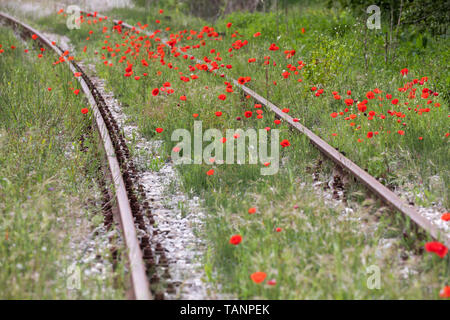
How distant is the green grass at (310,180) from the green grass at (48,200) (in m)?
0.80

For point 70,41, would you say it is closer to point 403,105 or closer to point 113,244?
point 403,105

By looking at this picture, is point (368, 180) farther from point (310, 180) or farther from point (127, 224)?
point (127, 224)

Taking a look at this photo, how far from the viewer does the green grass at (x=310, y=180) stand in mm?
2977

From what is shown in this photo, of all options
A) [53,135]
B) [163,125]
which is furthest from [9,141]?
[163,125]

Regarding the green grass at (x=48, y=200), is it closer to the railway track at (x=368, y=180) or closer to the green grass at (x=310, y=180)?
the green grass at (x=310, y=180)

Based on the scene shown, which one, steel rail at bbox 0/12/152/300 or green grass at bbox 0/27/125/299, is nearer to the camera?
steel rail at bbox 0/12/152/300

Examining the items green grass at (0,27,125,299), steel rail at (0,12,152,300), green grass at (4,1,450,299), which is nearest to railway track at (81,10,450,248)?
green grass at (4,1,450,299)

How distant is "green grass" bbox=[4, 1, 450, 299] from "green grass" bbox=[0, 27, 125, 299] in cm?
80

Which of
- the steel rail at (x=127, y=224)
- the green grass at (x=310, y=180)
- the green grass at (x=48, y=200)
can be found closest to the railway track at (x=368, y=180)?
the green grass at (x=310, y=180)

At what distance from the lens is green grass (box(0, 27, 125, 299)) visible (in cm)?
298

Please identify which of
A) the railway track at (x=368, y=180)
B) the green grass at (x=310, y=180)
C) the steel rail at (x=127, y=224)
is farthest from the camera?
the railway track at (x=368, y=180)

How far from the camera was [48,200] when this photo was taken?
141 inches

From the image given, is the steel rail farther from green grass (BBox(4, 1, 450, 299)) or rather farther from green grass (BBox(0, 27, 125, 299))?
green grass (BBox(4, 1, 450, 299))
